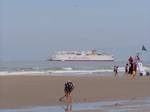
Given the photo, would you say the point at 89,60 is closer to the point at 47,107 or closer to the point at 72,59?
the point at 72,59

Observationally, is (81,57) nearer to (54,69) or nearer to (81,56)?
(81,56)

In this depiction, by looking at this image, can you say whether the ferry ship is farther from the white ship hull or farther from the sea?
the sea

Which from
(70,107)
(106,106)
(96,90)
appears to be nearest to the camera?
(70,107)

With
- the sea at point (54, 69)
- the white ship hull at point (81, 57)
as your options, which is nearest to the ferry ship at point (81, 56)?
the white ship hull at point (81, 57)

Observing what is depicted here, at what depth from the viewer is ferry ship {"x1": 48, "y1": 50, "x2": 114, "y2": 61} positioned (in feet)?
384

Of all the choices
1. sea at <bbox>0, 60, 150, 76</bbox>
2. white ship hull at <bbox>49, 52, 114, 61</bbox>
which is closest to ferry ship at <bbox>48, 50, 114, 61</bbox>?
white ship hull at <bbox>49, 52, 114, 61</bbox>

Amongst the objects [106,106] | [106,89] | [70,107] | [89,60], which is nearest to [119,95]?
[106,89]

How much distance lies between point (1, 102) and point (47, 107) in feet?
7.34

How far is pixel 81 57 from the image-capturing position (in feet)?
385

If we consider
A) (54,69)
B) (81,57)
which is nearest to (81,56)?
(81,57)

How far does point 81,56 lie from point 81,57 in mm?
722

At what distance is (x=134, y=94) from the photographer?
23.5 meters

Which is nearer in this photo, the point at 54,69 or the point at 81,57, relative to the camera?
the point at 54,69

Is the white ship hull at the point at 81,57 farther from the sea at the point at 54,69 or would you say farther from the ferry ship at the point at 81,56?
the sea at the point at 54,69
